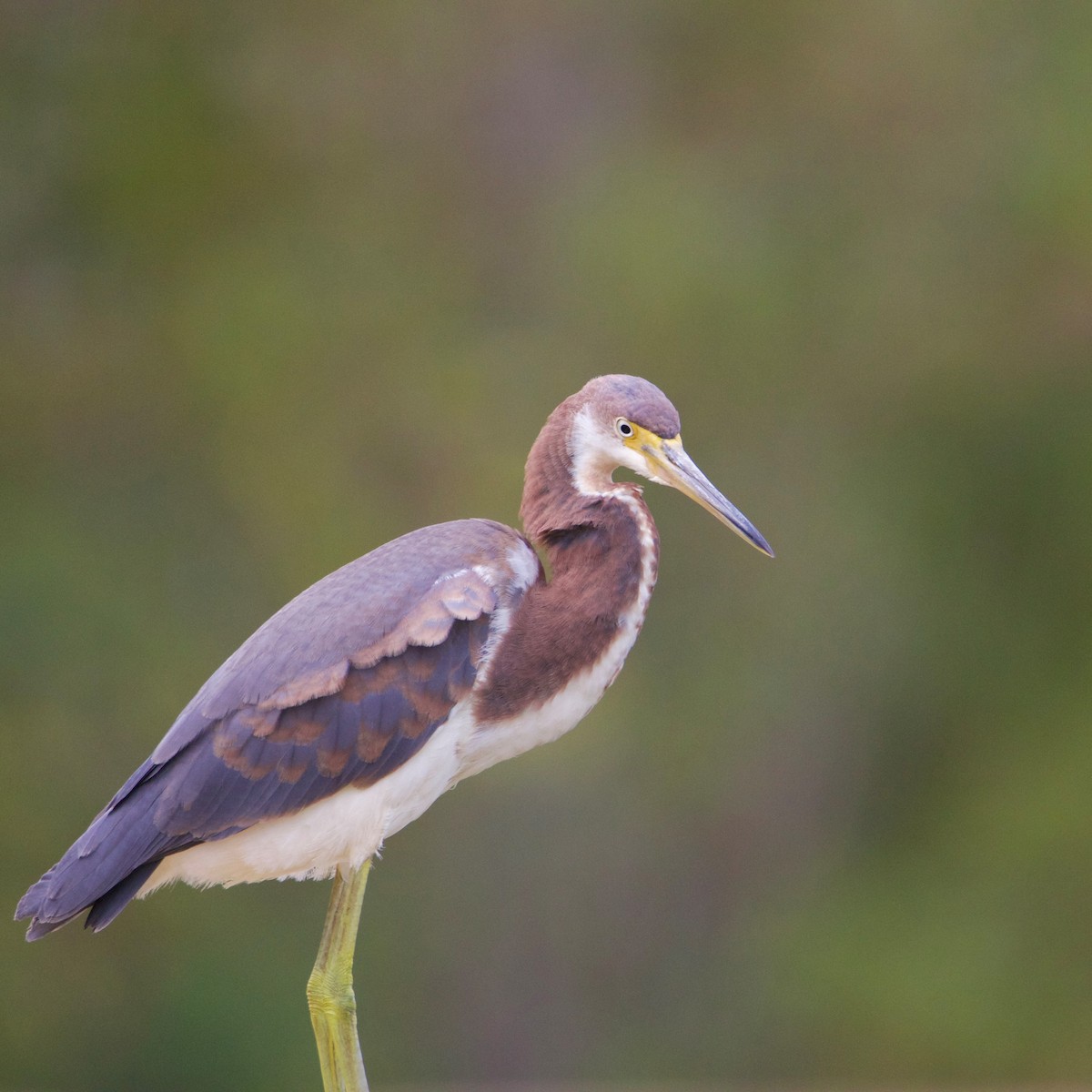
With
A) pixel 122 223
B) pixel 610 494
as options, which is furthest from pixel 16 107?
pixel 610 494

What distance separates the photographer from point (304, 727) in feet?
7.71

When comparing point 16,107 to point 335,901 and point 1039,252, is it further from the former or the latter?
point 335,901

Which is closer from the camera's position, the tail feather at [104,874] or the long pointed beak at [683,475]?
the tail feather at [104,874]

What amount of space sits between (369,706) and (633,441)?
1.68ft

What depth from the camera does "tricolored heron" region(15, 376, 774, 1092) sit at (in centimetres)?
233

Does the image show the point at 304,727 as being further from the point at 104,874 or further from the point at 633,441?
the point at 633,441

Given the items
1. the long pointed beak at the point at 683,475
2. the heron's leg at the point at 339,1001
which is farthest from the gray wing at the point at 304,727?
the long pointed beak at the point at 683,475

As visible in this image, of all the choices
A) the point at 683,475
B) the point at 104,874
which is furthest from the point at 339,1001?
the point at 683,475

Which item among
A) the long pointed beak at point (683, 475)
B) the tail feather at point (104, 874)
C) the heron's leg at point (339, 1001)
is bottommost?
the heron's leg at point (339, 1001)

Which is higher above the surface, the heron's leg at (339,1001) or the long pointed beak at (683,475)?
the long pointed beak at (683,475)

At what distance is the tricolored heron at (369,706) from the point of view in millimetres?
2326

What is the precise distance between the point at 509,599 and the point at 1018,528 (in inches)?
160

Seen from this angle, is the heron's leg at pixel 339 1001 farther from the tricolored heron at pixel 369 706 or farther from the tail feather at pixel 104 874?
the tail feather at pixel 104 874

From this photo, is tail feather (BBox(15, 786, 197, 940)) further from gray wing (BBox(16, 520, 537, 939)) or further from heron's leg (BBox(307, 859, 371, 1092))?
heron's leg (BBox(307, 859, 371, 1092))
